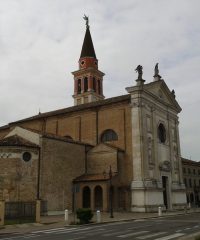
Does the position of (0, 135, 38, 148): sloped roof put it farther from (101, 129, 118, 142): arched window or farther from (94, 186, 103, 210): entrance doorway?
(101, 129, 118, 142): arched window

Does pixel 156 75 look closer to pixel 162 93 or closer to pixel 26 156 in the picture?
pixel 162 93

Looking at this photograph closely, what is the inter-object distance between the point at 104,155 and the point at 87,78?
30189mm

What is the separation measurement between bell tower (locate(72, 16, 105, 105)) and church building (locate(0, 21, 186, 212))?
59.5 feet

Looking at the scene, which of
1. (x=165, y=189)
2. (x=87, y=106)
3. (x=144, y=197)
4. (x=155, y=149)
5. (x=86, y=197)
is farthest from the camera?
(x=87, y=106)

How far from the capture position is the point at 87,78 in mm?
67188

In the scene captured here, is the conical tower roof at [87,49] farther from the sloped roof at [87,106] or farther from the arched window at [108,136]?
the arched window at [108,136]

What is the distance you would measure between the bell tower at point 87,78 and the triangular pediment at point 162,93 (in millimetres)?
19588

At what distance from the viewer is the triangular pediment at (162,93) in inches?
1740

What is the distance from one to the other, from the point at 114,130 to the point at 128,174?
5.80 meters

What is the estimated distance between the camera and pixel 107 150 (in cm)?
3950

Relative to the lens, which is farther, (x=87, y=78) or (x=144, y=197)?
(x=87, y=78)

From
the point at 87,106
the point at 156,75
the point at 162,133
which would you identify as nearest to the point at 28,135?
the point at 87,106

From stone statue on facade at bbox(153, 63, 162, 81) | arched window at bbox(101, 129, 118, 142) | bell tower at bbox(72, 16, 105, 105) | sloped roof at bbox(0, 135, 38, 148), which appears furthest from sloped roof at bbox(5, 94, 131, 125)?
bell tower at bbox(72, 16, 105, 105)

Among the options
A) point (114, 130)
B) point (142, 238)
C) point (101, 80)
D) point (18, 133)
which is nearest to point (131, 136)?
point (114, 130)
